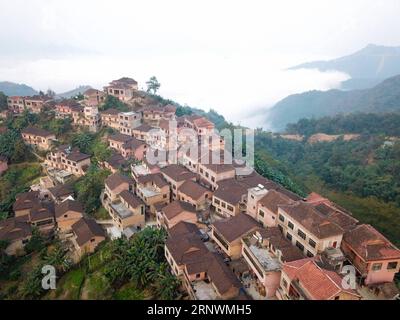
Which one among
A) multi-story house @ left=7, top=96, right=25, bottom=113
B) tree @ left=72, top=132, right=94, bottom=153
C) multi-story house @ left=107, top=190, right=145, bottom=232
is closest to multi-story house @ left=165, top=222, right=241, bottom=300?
multi-story house @ left=107, top=190, right=145, bottom=232

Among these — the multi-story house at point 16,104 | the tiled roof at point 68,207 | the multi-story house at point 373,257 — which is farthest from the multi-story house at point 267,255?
the multi-story house at point 16,104

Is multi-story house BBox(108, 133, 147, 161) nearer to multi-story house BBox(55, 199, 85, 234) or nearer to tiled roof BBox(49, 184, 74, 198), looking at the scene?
tiled roof BBox(49, 184, 74, 198)

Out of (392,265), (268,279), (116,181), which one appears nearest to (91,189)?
(116,181)

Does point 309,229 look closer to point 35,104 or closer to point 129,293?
point 129,293

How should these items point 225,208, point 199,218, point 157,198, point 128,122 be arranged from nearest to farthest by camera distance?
point 199,218
point 225,208
point 157,198
point 128,122
